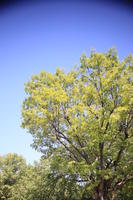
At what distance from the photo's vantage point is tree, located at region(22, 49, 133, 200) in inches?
351

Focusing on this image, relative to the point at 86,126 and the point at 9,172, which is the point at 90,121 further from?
→ the point at 9,172

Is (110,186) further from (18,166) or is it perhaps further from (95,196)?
(18,166)

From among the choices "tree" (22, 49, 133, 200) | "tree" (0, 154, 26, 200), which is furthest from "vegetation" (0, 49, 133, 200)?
"tree" (0, 154, 26, 200)

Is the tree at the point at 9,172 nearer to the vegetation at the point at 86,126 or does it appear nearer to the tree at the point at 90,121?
the vegetation at the point at 86,126

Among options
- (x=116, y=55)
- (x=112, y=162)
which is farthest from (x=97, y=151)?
(x=116, y=55)

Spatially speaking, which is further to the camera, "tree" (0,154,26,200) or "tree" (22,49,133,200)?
"tree" (0,154,26,200)

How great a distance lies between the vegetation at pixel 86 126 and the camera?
897cm

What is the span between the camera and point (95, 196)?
1019 centimetres

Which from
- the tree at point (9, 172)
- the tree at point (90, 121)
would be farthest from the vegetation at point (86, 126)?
the tree at point (9, 172)

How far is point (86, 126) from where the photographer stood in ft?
28.9

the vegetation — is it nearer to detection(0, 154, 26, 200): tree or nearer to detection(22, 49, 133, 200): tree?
detection(22, 49, 133, 200): tree

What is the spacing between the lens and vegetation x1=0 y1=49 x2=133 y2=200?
8969mm

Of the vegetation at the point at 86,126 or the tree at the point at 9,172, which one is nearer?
the vegetation at the point at 86,126

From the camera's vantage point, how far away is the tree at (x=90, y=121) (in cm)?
891
